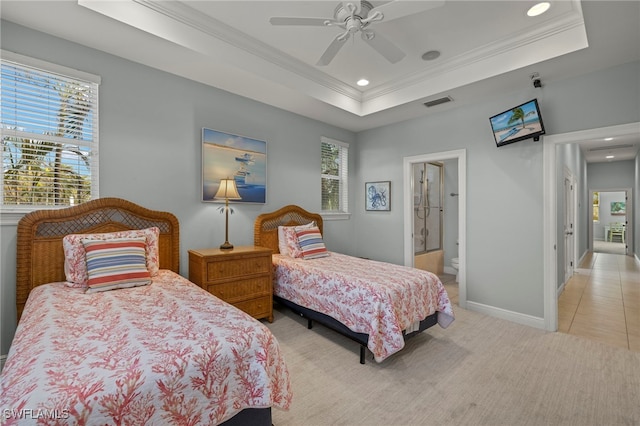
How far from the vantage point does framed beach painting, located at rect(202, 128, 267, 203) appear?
3445 millimetres

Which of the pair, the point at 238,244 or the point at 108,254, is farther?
the point at 238,244

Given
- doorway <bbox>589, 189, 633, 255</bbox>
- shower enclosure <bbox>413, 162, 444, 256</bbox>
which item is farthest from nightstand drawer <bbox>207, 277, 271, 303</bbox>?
doorway <bbox>589, 189, 633, 255</bbox>

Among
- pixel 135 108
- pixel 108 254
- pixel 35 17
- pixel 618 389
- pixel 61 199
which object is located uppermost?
pixel 35 17

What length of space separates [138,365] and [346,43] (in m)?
3.15

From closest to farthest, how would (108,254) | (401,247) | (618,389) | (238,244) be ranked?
(618,389), (108,254), (238,244), (401,247)

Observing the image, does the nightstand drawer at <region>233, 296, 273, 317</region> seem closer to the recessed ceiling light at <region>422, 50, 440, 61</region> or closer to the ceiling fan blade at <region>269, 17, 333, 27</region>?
the ceiling fan blade at <region>269, 17, 333, 27</region>

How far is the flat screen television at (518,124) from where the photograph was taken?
3.16m

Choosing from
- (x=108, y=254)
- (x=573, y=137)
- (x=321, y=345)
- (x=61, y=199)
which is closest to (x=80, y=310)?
(x=108, y=254)

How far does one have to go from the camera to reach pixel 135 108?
115 inches

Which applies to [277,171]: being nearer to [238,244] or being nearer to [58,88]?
[238,244]

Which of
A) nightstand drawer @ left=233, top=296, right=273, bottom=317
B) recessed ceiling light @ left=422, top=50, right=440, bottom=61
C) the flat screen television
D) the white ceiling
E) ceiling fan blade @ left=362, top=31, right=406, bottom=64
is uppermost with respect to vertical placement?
recessed ceiling light @ left=422, top=50, right=440, bottom=61

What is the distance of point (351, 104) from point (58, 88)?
3302 mm

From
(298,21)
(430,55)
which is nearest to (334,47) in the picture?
(298,21)

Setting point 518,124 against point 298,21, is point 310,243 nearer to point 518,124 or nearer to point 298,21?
point 298,21
